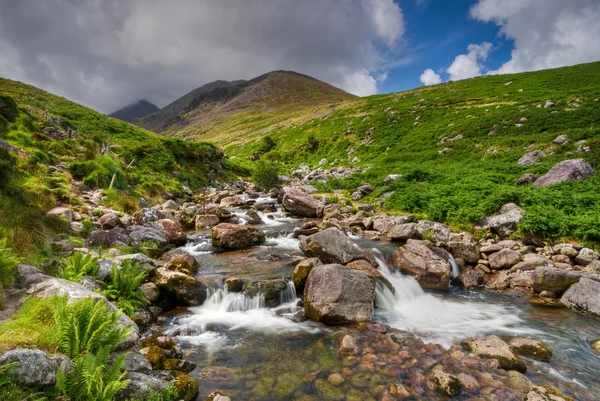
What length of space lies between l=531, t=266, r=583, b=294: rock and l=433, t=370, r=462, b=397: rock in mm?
7002

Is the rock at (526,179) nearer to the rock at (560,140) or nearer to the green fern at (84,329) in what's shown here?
the rock at (560,140)

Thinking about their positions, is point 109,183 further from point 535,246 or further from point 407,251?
point 535,246

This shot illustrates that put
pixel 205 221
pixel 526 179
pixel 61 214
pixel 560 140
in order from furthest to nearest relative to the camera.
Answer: pixel 560 140
pixel 526 179
pixel 205 221
pixel 61 214

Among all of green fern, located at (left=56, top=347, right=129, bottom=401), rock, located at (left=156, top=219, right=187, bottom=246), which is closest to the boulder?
rock, located at (left=156, top=219, right=187, bottom=246)

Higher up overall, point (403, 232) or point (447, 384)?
point (403, 232)

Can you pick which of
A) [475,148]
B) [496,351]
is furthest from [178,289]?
[475,148]

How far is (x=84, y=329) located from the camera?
5578 millimetres

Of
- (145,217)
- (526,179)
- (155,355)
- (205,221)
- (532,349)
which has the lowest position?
(155,355)

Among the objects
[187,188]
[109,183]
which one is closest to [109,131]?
[187,188]

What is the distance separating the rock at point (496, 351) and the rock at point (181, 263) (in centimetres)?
984

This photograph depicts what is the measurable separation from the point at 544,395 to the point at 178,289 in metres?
10.0

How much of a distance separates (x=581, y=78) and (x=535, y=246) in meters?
53.2

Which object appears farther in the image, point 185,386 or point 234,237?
point 234,237

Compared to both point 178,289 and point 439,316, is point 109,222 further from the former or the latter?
point 439,316
